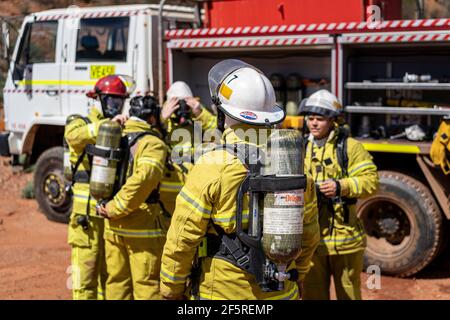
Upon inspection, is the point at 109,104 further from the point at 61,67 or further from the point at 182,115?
the point at 61,67

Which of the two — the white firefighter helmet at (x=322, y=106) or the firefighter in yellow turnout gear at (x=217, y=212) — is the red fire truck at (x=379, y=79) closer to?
the white firefighter helmet at (x=322, y=106)

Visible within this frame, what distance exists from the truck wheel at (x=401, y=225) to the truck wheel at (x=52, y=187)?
392 centimetres

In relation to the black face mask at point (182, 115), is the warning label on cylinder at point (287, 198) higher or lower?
lower

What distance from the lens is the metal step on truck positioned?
6754 mm

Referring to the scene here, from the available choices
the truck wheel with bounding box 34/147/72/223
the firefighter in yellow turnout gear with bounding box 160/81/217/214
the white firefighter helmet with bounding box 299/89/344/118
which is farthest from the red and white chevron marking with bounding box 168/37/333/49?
the truck wheel with bounding box 34/147/72/223

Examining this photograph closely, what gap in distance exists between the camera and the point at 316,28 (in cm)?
701

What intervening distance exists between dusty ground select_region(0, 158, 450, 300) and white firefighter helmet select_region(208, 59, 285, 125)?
138 inches

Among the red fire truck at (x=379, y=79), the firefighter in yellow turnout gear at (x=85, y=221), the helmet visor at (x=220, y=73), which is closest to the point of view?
the helmet visor at (x=220, y=73)

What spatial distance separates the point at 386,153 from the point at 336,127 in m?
2.22

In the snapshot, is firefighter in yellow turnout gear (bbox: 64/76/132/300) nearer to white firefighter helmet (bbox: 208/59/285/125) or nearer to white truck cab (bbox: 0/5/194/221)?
white firefighter helmet (bbox: 208/59/285/125)

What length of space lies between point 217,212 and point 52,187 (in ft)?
20.7

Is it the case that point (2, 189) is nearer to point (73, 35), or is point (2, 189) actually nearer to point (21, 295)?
point (73, 35)

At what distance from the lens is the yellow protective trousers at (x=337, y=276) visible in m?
4.92

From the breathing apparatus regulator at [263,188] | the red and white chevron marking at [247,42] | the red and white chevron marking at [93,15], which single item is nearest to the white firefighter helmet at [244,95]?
the breathing apparatus regulator at [263,188]
